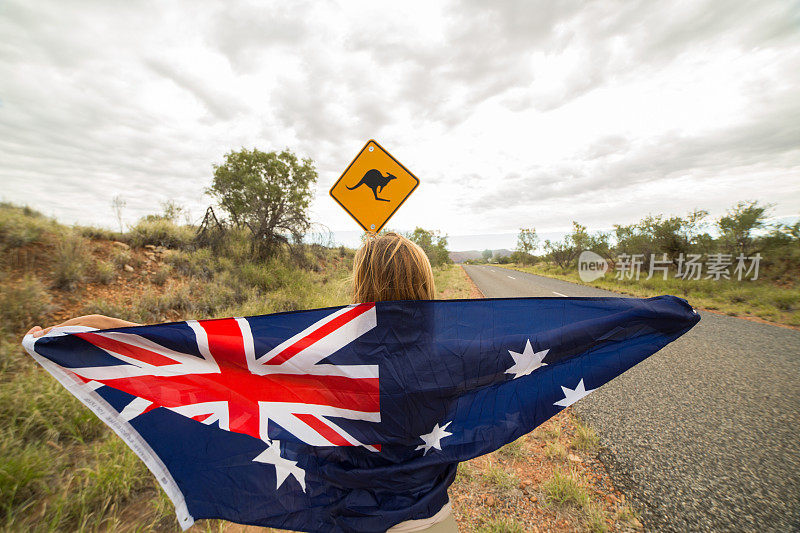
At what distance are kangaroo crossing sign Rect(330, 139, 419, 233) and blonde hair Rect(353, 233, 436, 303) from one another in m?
2.37

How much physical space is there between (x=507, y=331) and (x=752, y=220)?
2217 cm

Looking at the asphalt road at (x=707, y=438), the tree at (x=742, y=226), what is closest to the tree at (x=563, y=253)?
the tree at (x=742, y=226)

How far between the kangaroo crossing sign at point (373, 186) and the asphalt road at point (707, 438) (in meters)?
3.46

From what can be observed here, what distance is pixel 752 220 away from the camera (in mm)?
13867

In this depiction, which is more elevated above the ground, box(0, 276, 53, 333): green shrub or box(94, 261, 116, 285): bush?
box(94, 261, 116, 285): bush

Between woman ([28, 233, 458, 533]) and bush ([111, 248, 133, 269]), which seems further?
bush ([111, 248, 133, 269])

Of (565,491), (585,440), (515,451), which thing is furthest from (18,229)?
(585,440)

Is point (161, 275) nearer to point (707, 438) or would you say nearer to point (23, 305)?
point (23, 305)

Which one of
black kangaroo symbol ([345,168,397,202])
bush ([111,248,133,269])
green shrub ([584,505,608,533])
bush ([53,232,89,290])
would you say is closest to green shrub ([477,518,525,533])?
green shrub ([584,505,608,533])

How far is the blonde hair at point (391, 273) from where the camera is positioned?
125 centimetres

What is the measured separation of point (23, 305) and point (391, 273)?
5.09 metres

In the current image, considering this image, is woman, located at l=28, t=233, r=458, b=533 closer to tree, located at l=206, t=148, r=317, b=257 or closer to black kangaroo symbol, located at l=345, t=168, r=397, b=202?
black kangaroo symbol, located at l=345, t=168, r=397, b=202

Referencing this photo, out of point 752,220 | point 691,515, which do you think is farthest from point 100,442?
point 752,220

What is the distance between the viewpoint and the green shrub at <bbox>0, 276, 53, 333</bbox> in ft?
10.1
